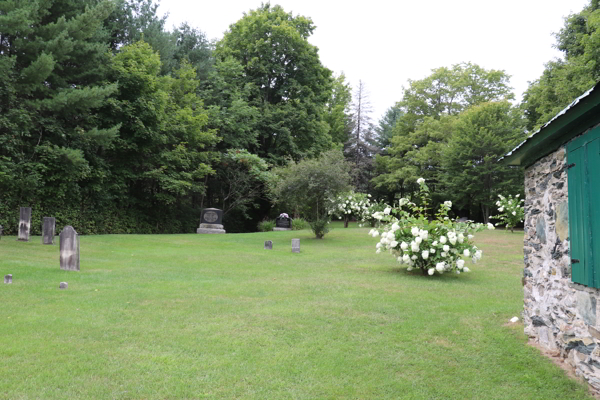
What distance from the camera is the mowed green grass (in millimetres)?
3932

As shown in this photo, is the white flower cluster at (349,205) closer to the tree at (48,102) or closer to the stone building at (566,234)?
the tree at (48,102)

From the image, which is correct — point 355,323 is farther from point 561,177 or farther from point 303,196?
point 303,196

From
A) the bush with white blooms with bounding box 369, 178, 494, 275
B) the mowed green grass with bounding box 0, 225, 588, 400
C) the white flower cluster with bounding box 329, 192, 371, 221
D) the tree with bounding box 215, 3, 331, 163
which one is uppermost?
the tree with bounding box 215, 3, 331, 163

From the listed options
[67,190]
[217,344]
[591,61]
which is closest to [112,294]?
[217,344]

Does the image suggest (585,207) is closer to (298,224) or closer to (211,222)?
(211,222)

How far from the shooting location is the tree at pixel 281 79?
99.9ft

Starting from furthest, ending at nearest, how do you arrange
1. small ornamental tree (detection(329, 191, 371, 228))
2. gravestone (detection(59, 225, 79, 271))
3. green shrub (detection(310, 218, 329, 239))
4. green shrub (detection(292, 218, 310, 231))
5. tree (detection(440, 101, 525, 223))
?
green shrub (detection(292, 218, 310, 231)) → tree (detection(440, 101, 525, 223)) → green shrub (detection(310, 218, 329, 239)) → small ornamental tree (detection(329, 191, 371, 228)) → gravestone (detection(59, 225, 79, 271))

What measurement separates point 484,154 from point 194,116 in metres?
21.1

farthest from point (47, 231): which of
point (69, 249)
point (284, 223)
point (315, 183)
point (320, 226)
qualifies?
point (284, 223)

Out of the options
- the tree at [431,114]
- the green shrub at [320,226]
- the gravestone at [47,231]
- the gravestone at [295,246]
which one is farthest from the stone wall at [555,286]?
the tree at [431,114]

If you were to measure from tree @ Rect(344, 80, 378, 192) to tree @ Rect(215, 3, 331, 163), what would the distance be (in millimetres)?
10041

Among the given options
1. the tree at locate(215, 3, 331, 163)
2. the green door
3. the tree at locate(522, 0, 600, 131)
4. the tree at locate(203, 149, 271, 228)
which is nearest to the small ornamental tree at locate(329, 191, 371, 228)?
the tree at locate(203, 149, 271, 228)

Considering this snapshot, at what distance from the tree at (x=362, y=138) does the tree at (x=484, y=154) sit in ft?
36.9

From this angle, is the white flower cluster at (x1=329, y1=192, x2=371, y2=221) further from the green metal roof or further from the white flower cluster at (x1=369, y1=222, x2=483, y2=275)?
the green metal roof
